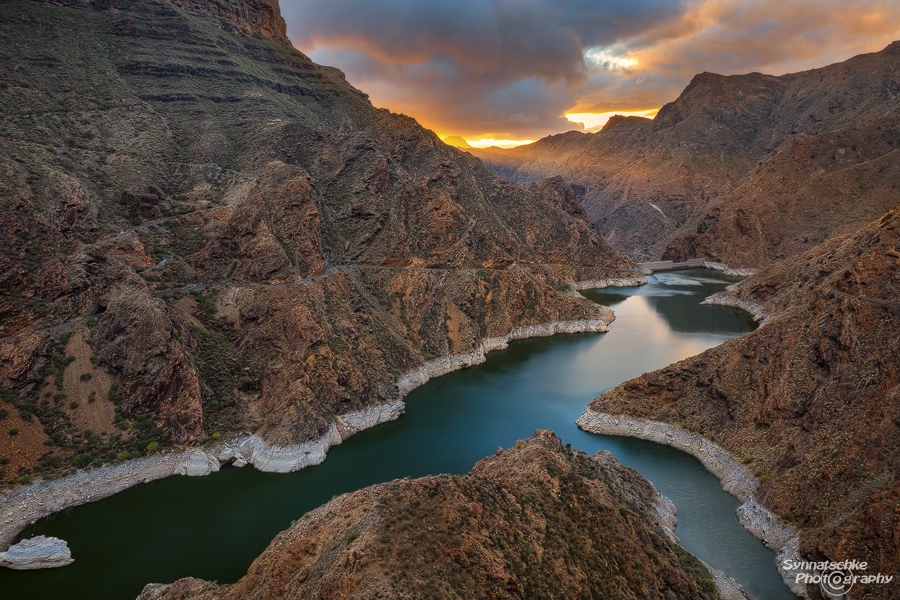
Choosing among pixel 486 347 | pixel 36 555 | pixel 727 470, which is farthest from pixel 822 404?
pixel 36 555

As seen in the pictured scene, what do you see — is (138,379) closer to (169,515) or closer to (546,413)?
(169,515)

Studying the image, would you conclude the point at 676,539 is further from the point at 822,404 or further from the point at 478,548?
the point at 478,548

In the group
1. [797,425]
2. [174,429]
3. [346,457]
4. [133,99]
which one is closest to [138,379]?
[174,429]

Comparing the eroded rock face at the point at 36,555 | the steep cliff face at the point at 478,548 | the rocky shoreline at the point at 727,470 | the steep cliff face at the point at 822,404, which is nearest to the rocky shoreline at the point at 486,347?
the rocky shoreline at the point at 727,470

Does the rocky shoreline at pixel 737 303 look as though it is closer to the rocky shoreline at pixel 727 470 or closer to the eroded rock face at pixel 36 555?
the rocky shoreline at pixel 727 470

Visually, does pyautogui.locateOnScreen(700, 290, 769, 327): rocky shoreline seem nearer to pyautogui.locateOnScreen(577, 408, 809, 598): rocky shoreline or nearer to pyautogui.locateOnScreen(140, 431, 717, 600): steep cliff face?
pyautogui.locateOnScreen(577, 408, 809, 598): rocky shoreline

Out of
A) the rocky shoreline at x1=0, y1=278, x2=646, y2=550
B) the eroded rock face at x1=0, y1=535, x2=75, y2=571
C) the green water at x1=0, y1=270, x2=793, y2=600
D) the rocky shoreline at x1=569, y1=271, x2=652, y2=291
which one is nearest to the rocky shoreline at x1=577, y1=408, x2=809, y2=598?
the green water at x1=0, y1=270, x2=793, y2=600
